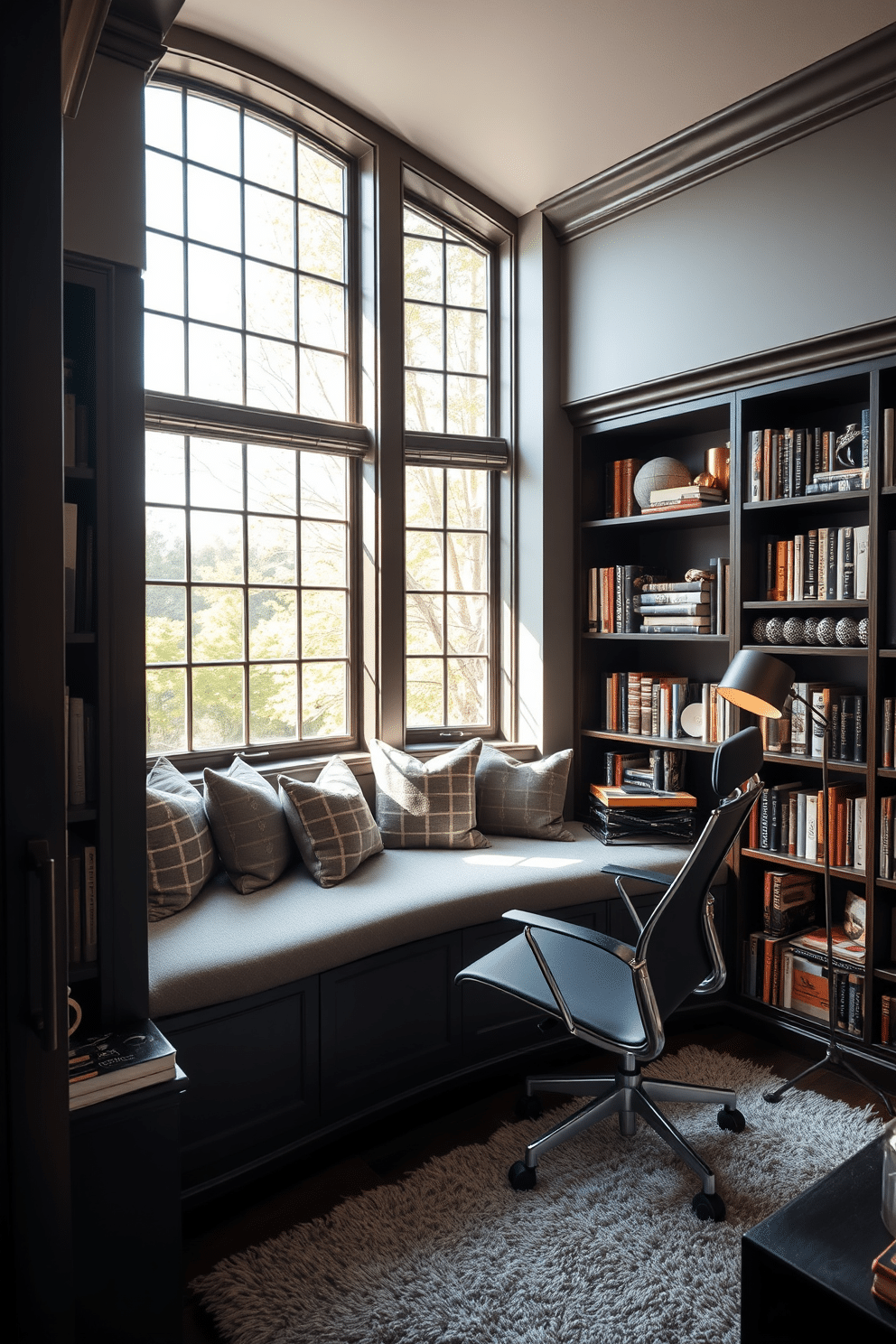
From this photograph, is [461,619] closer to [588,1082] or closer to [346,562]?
[346,562]

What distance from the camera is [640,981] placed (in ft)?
7.35

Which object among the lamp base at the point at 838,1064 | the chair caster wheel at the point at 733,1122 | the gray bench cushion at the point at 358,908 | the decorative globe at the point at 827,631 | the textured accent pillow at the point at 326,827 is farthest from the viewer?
the decorative globe at the point at 827,631

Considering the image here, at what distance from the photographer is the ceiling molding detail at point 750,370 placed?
2924mm

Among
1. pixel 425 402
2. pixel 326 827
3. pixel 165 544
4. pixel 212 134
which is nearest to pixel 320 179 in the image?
pixel 212 134

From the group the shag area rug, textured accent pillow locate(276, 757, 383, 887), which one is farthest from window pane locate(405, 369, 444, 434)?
the shag area rug

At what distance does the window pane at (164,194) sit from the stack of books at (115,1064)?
2.80m

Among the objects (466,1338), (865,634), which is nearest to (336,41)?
(865,634)

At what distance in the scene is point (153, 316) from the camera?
326cm

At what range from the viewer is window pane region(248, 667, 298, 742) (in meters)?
3.55

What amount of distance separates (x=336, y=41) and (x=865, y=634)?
114 inches

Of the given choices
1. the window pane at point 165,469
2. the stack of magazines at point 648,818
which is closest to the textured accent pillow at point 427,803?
the stack of magazines at point 648,818

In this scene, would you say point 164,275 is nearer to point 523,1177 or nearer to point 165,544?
point 165,544

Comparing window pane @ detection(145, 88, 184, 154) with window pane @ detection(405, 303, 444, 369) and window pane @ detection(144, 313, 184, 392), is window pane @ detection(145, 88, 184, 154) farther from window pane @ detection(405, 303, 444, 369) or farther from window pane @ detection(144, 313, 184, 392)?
window pane @ detection(405, 303, 444, 369)

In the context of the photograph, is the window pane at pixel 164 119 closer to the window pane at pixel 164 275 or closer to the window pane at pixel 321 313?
the window pane at pixel 164 275
